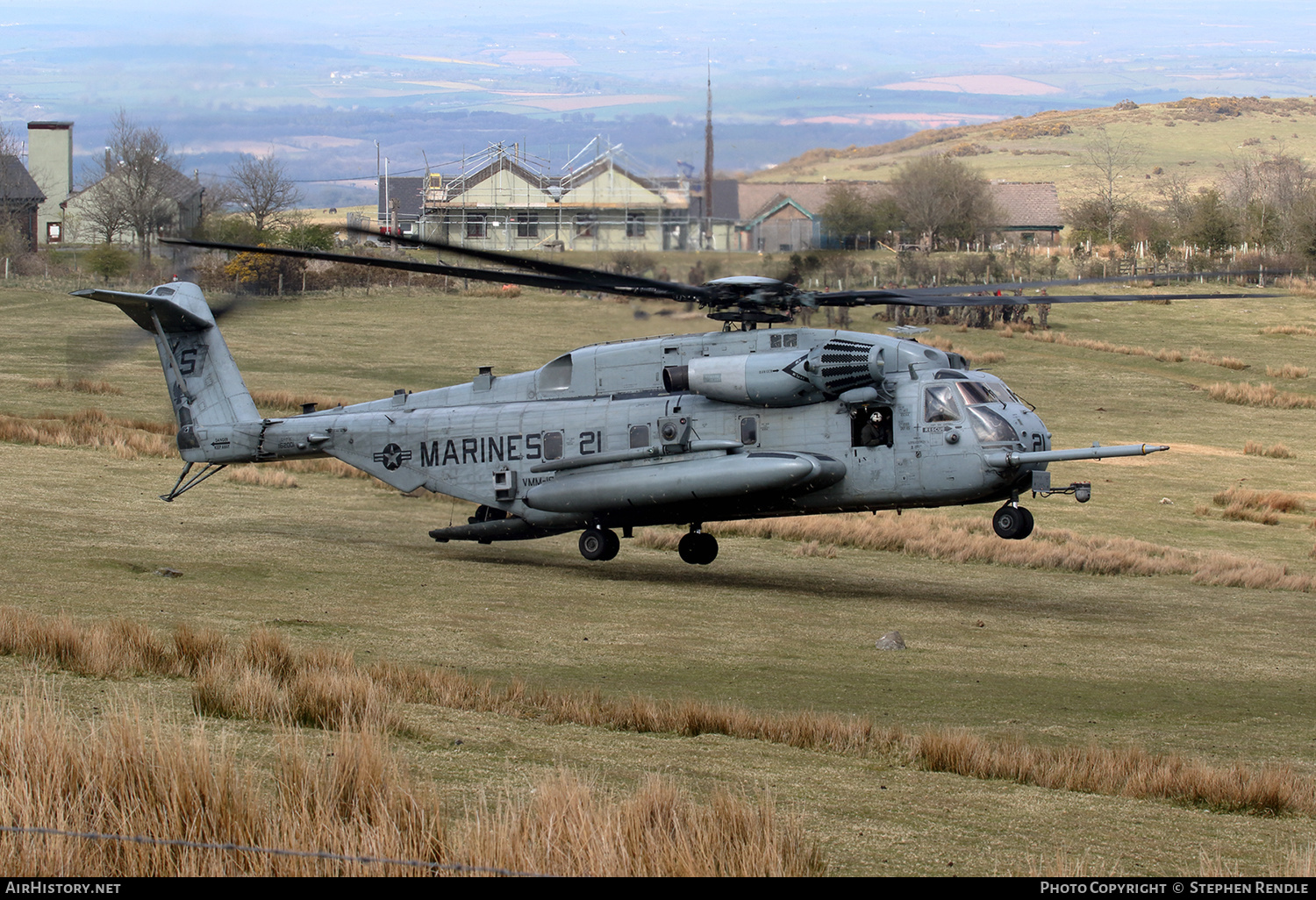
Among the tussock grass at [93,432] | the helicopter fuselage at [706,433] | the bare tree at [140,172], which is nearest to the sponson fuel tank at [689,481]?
the helicopter fuselage at [706,433]

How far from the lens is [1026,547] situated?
1067 inches

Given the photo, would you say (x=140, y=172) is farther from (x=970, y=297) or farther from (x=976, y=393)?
(x=970, y=297)

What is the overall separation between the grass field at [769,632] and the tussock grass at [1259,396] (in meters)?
11.0

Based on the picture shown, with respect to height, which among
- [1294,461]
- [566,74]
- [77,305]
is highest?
[566,74]

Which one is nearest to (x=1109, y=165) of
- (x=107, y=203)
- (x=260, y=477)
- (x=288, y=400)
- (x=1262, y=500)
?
(x=1262, y=500)

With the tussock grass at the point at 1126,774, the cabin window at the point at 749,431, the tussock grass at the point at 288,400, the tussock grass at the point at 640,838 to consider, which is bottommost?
the tussock grass at the point at 1126,774

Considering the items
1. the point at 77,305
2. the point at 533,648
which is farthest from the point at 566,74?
the point at 77,305

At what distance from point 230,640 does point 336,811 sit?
694 cm

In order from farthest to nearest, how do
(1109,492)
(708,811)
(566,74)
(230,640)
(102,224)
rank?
1. (102,224)
2. (1109,492)
3. (566,74)
4. (230,640)
5. (708,811)

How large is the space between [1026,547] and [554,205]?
1212 cm

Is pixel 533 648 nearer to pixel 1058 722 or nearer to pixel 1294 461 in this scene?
pixel 1058 722

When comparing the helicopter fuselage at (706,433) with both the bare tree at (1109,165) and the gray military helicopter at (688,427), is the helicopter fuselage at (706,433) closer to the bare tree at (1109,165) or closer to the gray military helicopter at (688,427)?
the gray military helicopter at (688,427)

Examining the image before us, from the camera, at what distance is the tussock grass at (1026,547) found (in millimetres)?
25062

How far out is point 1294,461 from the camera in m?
41.7
